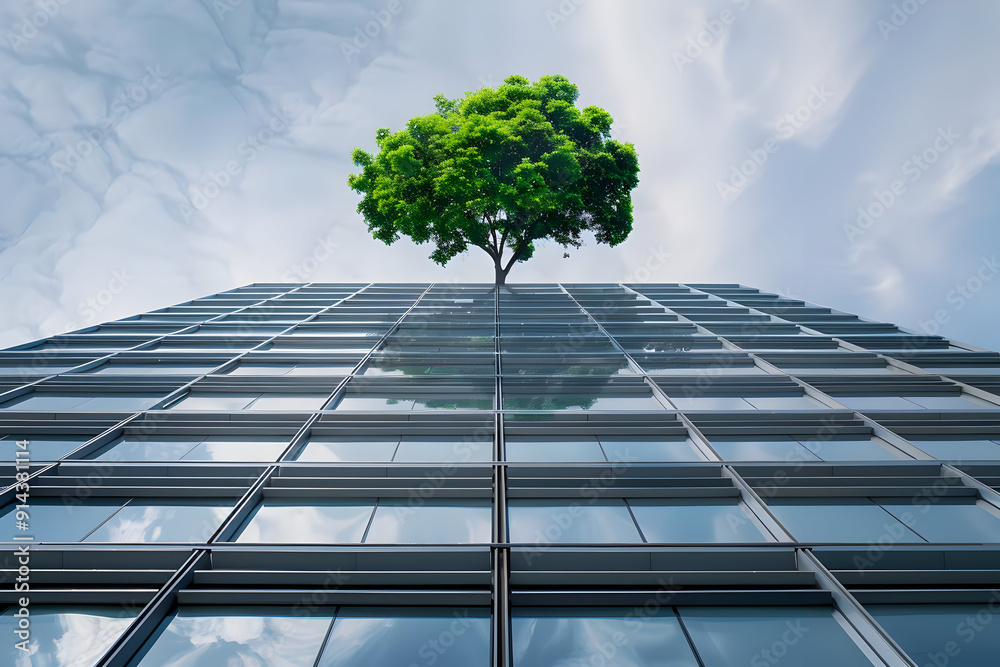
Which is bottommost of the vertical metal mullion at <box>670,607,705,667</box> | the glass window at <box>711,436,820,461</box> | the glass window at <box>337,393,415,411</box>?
the vertical metal mullion at <box>670,607,705,667</box>

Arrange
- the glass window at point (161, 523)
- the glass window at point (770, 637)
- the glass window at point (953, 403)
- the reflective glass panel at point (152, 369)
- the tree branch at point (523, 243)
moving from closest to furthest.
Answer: the glass window at point (770, 637) → the glass window at point (161, 523) → the glass window at point (953, 403) → the reflective glass panel at point (152, 369) → the tree branch at point (523, 243)

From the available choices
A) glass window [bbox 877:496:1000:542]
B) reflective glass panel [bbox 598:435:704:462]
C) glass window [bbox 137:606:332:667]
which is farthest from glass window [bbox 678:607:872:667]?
glass window [bbox 137:606:332:667]

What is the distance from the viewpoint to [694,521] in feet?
23.4

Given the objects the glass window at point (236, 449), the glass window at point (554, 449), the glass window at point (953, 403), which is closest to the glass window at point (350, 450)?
the glass window at point (236, 449)

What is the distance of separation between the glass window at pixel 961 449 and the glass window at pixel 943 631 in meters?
3.68

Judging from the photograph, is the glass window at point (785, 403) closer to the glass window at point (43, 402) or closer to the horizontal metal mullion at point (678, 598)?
the horizontal metal mullion at point (678, 598)

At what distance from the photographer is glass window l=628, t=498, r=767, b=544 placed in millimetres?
6777

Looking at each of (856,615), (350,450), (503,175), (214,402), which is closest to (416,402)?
(350,450)

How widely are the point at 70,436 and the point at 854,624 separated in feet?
37.5

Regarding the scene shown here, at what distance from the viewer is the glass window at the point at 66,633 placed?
16.8 feet

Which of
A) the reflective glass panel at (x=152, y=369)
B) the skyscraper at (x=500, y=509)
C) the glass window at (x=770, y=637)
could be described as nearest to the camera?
the glass window at (x=770, y=637)

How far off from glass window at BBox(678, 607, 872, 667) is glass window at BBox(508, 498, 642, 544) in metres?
1.31

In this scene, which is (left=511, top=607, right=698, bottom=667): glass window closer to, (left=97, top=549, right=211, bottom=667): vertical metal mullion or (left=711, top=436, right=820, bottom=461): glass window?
(left=97, top=549, right=211, bottom=667): vertical metal mullion

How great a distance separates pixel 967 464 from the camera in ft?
27.3
